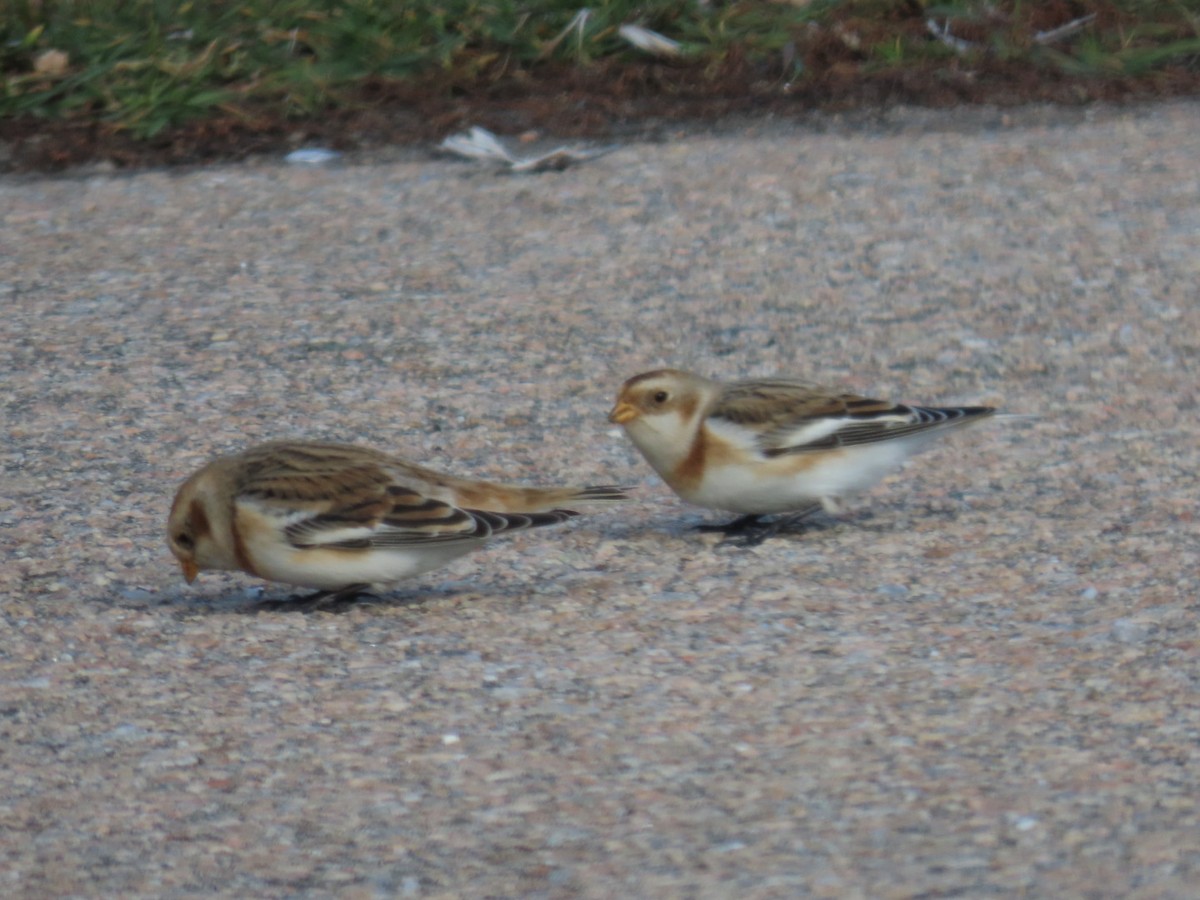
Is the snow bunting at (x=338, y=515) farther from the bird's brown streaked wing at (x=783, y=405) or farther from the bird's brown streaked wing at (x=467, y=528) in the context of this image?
the bird's brown streaked wing at (x=783, y=405)

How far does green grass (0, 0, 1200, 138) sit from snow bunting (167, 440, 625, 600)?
535 centimetres

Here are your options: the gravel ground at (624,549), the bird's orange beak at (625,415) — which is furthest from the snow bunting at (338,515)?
the bird's orange beak at (625,415)

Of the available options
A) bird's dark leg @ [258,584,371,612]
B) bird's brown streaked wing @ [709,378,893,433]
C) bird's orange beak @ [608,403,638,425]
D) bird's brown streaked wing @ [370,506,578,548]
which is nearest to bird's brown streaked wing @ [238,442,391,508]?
bird's brown streaked wing @ [370,506,578,548]

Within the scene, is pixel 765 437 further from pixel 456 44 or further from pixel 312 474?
pixel 456 44

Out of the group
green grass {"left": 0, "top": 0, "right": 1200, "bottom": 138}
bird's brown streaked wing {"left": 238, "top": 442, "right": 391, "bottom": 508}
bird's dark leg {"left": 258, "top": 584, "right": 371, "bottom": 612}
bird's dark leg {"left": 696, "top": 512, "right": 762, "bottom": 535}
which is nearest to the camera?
bird's brown streaked wing {"left": 238, "top": 442, "right": 391, "bottom": 508}

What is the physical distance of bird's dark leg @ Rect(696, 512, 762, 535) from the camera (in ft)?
20.0

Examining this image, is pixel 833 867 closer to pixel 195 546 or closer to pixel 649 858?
pixel 649 858

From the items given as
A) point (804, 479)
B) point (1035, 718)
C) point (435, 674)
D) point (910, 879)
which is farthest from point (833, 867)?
point (804, 479)

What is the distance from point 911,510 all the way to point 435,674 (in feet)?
6.36

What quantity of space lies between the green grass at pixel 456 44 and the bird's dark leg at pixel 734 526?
5.00m

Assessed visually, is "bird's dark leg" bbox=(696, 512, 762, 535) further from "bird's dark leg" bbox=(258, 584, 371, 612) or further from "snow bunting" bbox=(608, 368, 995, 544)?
"bird's dark leg" bbox=(258, 584, 371, 612)

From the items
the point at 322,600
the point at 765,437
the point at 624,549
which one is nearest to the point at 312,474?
the point at 322,600

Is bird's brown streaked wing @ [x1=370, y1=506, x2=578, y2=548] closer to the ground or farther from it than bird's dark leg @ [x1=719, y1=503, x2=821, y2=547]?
farther from it

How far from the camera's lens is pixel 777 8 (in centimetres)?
1124
